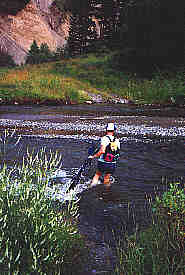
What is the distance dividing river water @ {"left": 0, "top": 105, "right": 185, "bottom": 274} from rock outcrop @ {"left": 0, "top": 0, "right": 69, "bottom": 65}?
67875 mm

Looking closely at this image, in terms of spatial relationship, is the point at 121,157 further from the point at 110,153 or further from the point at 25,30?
the point at 25,30

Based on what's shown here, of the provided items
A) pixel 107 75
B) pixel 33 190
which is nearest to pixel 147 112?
pixel 107 75

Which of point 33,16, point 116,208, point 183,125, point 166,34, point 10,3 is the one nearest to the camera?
point 116,208

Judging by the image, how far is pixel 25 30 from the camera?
100875 millimetres

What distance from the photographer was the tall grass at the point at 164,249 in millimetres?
4578

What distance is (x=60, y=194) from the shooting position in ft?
29.1

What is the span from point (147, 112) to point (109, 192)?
18.5m

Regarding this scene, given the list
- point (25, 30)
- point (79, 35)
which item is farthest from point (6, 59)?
point (79, 35)

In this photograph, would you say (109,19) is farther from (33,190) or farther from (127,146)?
(33,190)

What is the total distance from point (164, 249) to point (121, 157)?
831cm

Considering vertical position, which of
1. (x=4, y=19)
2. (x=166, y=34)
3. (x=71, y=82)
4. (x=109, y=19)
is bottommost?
(x=71, y=82)

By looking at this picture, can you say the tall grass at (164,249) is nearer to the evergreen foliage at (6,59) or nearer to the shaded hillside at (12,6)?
the evergreen foliage at (6,59)

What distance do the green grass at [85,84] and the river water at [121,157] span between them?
3.38m

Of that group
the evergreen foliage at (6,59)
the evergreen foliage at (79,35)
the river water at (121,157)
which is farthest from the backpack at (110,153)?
the evergreen foliage at (6,59)
